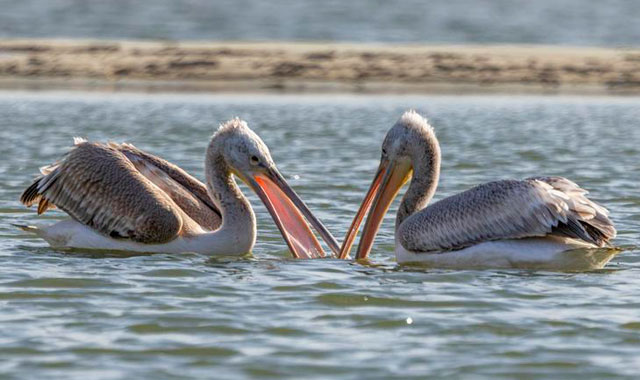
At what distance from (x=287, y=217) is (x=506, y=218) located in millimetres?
1254

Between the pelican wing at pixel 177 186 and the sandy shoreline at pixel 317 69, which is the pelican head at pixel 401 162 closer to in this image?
the pelican wing at pixel 177 186

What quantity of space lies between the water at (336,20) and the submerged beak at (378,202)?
57.9 ft

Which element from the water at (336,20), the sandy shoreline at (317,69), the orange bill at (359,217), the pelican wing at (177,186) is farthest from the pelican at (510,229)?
the water at (336,20)

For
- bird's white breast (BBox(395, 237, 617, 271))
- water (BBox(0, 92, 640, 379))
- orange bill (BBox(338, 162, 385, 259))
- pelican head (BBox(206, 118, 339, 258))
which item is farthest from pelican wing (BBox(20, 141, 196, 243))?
bird's white breast (BBox(395, 237, 617, 271))

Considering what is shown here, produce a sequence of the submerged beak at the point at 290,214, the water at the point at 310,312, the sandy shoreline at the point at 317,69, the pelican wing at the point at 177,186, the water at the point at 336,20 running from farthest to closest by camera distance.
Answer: the water at the point at 336,20 < the sandy shoreline at the point at 317,69 < the pelican wing at the point at 177,186 < the submerged beak at the point at 290,214 < the water at the point at 310,312

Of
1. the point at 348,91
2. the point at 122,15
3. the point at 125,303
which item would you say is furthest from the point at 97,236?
the point at 122,15

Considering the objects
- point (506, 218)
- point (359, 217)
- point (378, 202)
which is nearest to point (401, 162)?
point (378, 202)

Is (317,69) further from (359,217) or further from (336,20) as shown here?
(359,217)

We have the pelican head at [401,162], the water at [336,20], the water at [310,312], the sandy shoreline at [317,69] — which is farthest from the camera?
the water at [336,20]

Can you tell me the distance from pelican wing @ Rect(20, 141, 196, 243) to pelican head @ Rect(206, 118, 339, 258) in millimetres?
395

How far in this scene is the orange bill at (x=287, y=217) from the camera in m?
7.07

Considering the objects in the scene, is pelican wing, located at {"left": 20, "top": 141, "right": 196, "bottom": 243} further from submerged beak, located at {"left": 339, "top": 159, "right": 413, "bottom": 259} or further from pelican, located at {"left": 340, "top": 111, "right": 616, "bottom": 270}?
pelican, located at {"left": 340, "top": 111, "right": 616, "bottom": 270}

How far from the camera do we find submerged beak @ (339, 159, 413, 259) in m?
7.12

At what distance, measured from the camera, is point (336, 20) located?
90.9 feet
